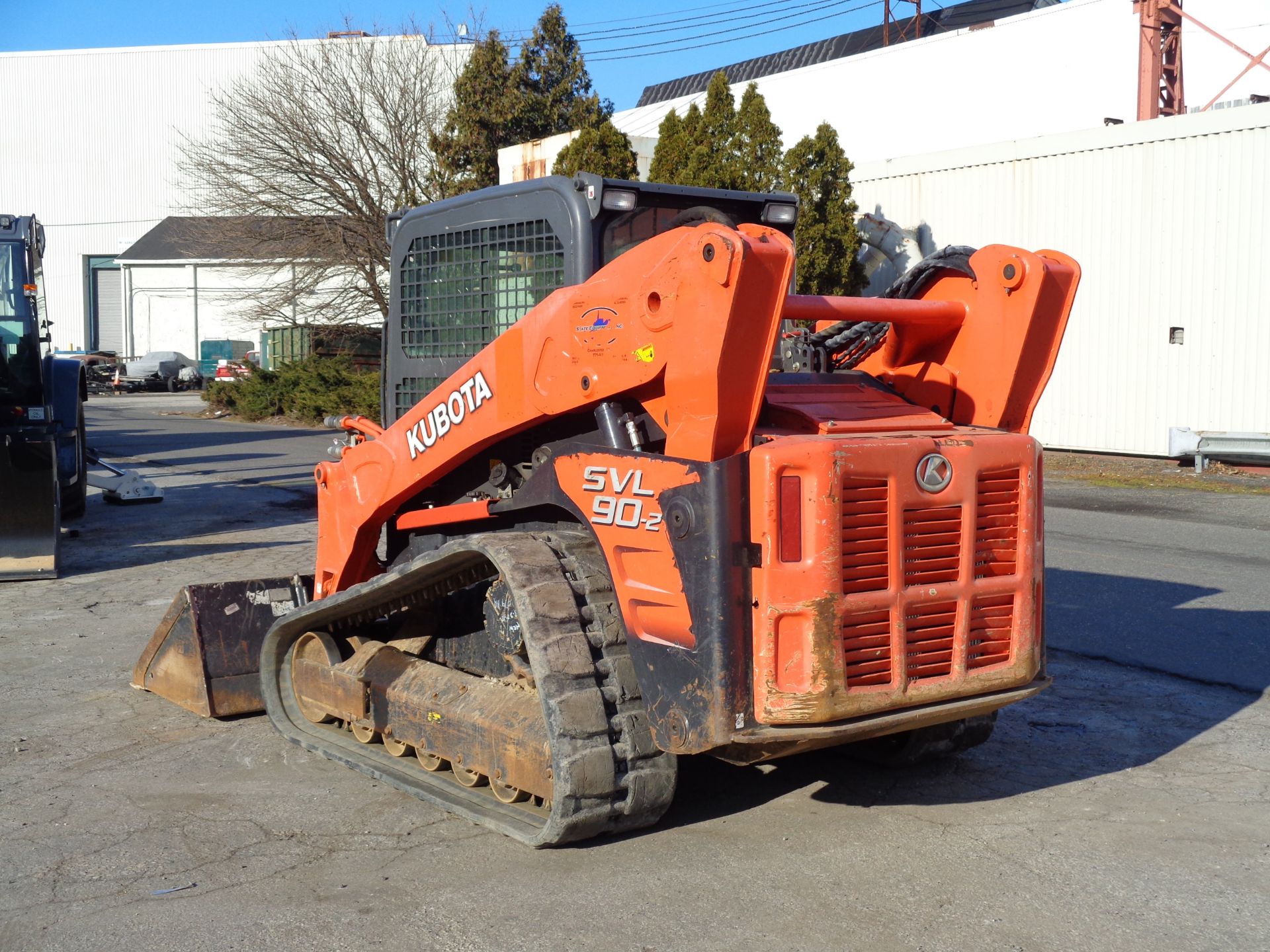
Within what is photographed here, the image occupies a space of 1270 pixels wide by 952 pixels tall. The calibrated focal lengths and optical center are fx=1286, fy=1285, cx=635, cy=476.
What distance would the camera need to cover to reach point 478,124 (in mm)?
30312

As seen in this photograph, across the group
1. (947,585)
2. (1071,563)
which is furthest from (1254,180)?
(947,585)

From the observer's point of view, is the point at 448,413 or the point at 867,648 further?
the point at 448,413

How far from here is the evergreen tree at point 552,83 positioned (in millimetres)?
31547

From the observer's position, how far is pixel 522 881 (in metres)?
3.99

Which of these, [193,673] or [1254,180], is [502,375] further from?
[1254,180]

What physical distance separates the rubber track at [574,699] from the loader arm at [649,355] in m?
0.47

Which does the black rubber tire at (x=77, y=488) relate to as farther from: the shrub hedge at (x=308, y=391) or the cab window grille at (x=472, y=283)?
the shrub hedge at (x=308, y=391)

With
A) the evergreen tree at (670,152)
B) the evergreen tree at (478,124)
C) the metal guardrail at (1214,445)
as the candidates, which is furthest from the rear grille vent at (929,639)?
the evergreen tree at (478,124)

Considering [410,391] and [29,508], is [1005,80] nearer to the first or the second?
[29,508]

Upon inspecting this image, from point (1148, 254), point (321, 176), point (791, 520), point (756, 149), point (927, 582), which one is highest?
point (321, 176)

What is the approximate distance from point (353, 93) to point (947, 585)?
30.4 metres

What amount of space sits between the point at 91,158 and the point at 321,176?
34203 millimetres

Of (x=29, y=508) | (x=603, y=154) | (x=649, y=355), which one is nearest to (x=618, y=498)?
(x=649, y=355)

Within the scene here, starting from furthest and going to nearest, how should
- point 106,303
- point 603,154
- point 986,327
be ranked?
1. point 106,303
2. point 603,154
3. point 986,327
